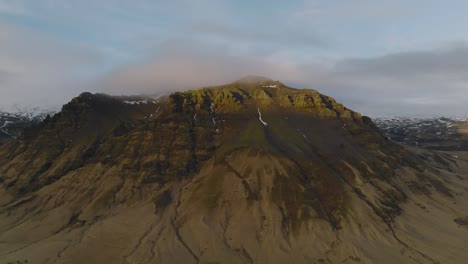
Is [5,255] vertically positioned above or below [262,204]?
below

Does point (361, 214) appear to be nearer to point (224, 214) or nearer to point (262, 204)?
point (262, 204)

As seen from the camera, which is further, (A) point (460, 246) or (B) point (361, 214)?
(B) point (361, 214)

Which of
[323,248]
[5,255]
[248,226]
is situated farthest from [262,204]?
[5,255]

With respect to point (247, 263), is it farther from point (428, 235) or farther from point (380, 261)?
point (428, 235)

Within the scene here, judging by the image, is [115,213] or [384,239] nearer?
[384,239]

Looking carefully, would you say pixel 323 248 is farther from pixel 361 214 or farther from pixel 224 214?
pixel 224 214

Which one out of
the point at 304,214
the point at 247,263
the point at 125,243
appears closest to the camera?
the point at 247,263

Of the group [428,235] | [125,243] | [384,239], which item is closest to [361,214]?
[384,239]

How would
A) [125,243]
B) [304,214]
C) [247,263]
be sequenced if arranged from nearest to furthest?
[247,263], [125,243], [304,214]
